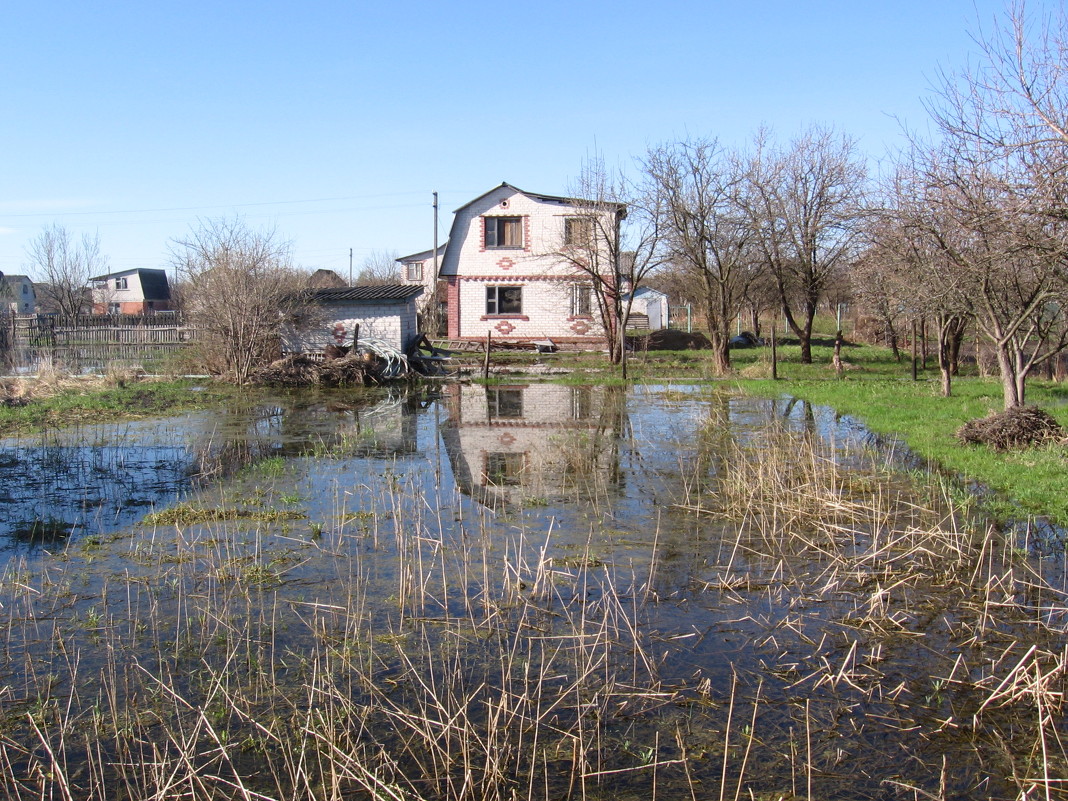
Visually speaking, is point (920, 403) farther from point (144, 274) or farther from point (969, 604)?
point (144, 274)

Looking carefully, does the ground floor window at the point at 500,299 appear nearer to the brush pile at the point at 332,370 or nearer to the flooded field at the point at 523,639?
the brush pile at the point at 332,370

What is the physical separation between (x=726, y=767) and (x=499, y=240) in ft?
100

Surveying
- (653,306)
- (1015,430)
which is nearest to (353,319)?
(1015,430)

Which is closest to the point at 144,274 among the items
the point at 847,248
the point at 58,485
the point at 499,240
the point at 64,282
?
the point at 64,282

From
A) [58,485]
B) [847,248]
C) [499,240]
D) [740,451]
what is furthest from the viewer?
[499,240]

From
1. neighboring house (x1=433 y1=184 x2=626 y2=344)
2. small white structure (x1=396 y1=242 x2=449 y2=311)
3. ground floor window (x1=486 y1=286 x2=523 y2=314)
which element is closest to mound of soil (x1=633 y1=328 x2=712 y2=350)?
neighboring house (x1=433 y1=184 x2=626 y2=344)

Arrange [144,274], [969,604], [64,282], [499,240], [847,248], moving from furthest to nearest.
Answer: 1. [144,274]
2. [64,282]
3. [499,240]
4. [847,248]
5. [969,604]

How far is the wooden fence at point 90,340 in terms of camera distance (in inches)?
1145

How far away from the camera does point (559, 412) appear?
17.7 metres

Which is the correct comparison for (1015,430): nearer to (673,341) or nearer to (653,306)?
(673,341)

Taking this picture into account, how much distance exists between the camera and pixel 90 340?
32.7m

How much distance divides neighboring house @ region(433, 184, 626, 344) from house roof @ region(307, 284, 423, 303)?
21.8 ft

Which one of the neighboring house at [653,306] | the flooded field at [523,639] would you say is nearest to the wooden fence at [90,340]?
the flooded field at [523,639]

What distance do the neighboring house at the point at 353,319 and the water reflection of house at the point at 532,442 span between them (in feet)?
18.8
